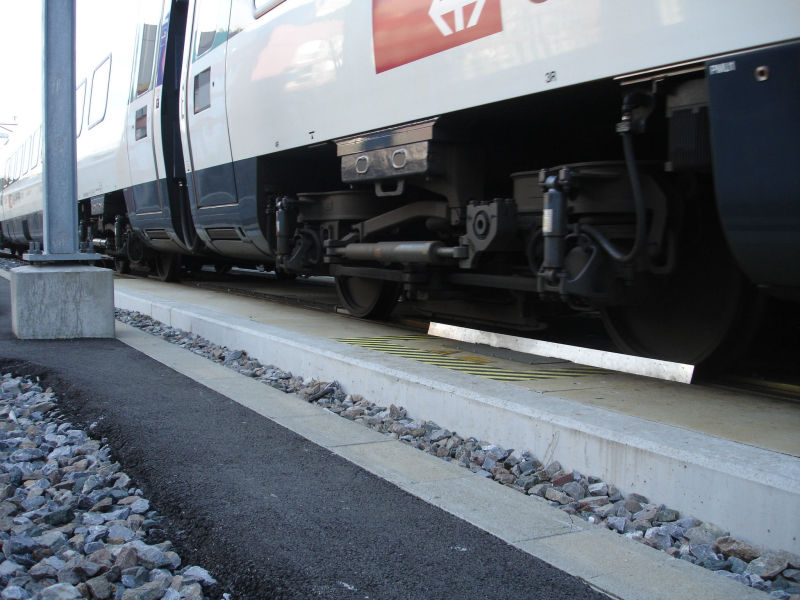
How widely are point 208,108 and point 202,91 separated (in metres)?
0.28

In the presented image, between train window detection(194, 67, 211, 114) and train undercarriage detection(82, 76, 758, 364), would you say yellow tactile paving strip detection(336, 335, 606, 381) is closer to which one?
train undercarriage detection(82, 76, 758, 364)

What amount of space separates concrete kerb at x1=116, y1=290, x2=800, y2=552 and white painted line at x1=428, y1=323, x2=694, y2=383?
1.00m

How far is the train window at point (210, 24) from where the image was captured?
749cm

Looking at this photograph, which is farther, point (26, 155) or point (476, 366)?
point (26, 155)

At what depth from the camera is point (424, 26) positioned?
464cm

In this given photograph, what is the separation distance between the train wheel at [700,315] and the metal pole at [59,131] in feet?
15.4

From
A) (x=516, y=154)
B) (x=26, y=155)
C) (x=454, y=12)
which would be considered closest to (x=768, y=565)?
(x=454, y=12)

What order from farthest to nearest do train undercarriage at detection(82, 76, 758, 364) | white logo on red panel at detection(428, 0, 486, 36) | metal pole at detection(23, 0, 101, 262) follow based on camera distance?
1. metal pole at detection(23, 0, 101, 262)
2. white logo on red panel at detection(428, 0, 486, 36)
3. train undercarriage at detection(82, 76, 758, 364)

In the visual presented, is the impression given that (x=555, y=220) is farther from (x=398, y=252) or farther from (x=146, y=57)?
(x=146, y=57)

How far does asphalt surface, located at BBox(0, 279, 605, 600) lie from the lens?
6.75 feet

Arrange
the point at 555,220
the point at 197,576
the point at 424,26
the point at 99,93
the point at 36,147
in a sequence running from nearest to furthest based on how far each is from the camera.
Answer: the point at 197,576, the point at 555,220, the point at 424,26, the point at 99,93, the point at 36,147

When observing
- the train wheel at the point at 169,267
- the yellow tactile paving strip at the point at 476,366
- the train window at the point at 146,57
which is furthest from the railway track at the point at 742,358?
the train window at the point at 146,57

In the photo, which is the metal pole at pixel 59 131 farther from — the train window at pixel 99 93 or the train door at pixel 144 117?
the train window at pixel 99 93

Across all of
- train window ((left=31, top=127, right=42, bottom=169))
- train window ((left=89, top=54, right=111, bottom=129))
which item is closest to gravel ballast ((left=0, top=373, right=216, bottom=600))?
train window ((left=89, top=54, right=111, bottom=129))
